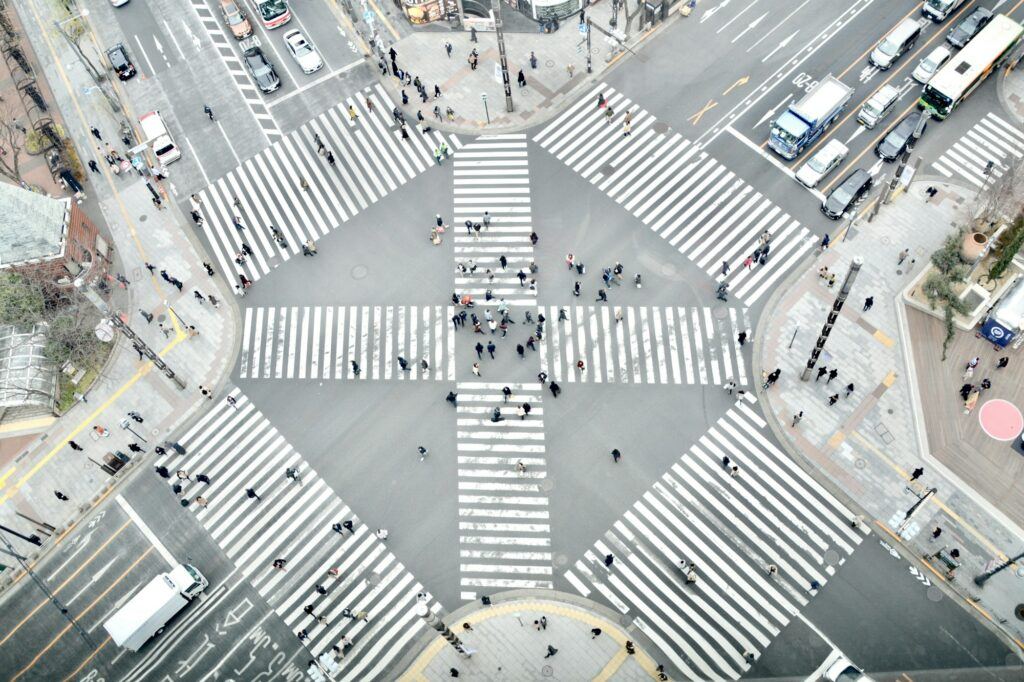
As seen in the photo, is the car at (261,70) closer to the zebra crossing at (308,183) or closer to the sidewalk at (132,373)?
the zebra crossing at (308,183)

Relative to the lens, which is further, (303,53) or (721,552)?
(303,53)

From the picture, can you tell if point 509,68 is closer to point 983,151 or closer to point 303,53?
point 303,53

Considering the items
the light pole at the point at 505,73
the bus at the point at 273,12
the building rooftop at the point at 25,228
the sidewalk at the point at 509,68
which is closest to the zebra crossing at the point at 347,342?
the building rooftop at the point at 25,228

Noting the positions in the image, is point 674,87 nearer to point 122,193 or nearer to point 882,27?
point 882,27

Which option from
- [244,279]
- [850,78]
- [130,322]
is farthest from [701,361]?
[130,322]

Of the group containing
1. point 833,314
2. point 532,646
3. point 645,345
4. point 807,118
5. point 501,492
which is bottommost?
point 532,646

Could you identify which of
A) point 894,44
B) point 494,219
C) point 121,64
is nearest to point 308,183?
point 494,219

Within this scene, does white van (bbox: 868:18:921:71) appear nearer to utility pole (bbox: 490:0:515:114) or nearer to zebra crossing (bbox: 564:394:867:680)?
utility pole (bbox: 490:0:515:114)
